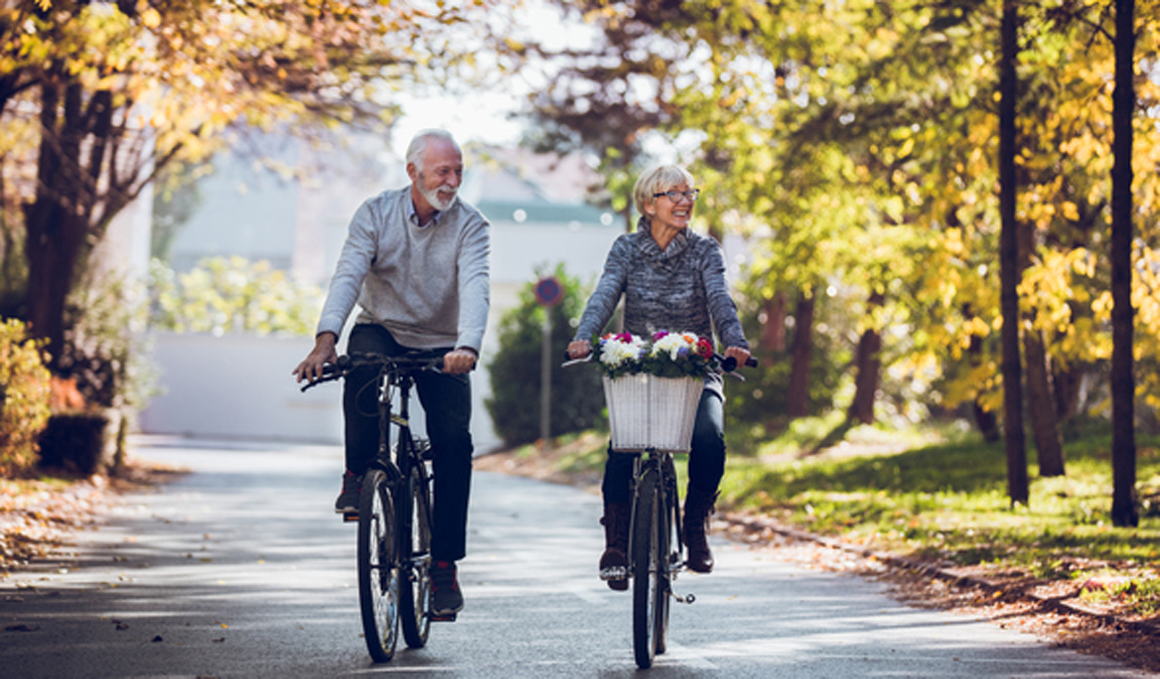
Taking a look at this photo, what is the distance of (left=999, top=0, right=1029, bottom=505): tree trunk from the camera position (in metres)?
11.6

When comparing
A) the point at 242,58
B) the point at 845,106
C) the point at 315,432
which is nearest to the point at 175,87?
the point at 242,58

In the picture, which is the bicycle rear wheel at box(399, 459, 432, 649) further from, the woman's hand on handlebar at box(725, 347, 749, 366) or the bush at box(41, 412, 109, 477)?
the bush at box(41, 412, 109, 477)

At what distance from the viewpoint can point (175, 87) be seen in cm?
1177

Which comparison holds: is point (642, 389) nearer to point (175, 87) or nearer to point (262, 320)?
point (175, 87)

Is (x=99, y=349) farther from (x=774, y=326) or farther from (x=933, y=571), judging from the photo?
(x=774, y=326)

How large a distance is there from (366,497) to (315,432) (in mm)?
26486

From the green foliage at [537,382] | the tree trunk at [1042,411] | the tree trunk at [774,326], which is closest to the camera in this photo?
the tree trunk at [1042,411]

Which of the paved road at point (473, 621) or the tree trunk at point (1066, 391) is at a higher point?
the tree trunk at point (1066, 391)

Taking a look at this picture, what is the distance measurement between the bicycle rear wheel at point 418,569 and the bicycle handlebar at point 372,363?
0.62m

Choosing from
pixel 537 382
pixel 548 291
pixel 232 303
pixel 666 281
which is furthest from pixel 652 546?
pixel 232 303

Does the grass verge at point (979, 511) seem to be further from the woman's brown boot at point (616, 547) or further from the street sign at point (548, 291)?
the street sign at point (548, 291)

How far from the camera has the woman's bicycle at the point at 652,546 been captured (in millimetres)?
5570

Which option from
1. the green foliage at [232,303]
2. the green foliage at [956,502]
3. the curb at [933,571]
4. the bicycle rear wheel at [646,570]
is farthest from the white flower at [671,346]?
the green foliage at [232,303]

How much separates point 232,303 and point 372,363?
31631mm
